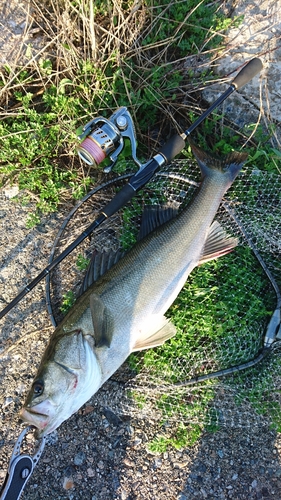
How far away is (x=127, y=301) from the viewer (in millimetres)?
2834

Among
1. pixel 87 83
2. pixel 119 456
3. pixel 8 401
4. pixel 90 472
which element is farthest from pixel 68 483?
pixel 87 83

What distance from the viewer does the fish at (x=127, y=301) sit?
2602 millimetres

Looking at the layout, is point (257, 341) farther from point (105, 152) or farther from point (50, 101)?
point (50, 101)

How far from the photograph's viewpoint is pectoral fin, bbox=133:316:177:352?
9.68 ft

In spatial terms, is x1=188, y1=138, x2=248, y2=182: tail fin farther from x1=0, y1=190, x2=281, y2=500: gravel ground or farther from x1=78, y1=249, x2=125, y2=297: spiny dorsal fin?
x1=0, y1=190, x2=281, y2=500: gravel ground

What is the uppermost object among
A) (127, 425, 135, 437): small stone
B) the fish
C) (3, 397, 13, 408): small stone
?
the fish

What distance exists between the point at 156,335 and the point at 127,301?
38 cm

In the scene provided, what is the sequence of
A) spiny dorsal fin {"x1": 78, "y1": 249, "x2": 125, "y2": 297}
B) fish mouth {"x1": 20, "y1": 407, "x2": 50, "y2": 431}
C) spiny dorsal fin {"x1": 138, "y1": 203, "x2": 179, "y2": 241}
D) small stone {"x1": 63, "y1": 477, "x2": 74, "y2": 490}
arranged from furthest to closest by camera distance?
small stone {"x1": 63, "y1": 477, "x2": 74, "y2": 490} → spiny dorsal fin {"x1": 138, "y1": 203, "x2": 179, "y2": 241} → spiny dorsal fin {"x1": 78, "y1": 249, "x2": 125, "y2": 297} → fish mouth {"x1": 20, "y1": 407, "x2": 50, "y2": 431}

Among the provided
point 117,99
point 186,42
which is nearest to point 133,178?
point 117,99

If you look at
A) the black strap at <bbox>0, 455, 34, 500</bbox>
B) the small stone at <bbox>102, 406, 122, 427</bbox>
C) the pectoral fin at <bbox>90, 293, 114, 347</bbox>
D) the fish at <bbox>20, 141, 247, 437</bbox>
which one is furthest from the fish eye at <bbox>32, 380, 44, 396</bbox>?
the small stone at <bbox>102, 406, 122, 427</bbox>

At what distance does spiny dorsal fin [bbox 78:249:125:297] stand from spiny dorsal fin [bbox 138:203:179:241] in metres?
0.30

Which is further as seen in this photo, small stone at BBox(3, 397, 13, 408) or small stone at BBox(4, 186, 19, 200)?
small stone at BBox(4, 186, 19, 200)

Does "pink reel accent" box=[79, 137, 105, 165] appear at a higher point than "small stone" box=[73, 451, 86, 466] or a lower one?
higher

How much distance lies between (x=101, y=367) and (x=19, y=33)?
126 inches
